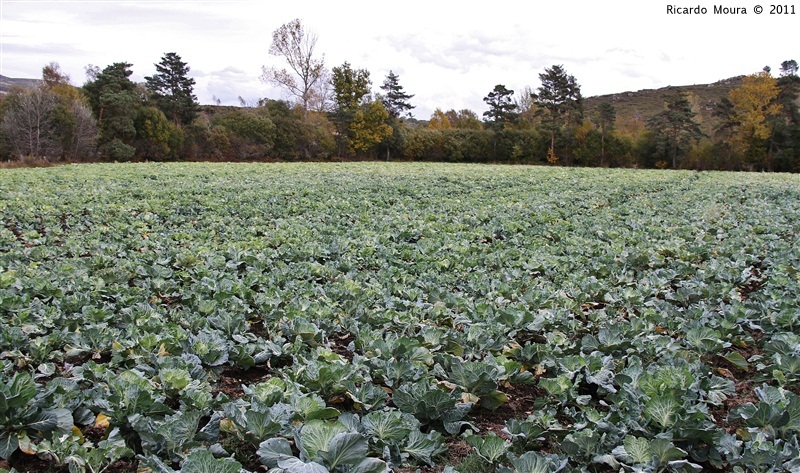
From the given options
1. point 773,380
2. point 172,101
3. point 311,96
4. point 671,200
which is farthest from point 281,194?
point 311,96

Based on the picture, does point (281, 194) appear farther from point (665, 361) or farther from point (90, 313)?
point (665, 361)

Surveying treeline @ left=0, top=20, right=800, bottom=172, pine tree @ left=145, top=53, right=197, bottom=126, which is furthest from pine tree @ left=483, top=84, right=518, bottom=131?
pine tree @ left=145, top=53, right=197, bottom=126

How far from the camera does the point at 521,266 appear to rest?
19.9ft

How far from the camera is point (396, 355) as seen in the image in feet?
10.8

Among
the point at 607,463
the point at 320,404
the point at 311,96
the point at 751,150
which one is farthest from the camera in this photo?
the point at 311,96

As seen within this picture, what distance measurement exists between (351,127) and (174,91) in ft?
55.6

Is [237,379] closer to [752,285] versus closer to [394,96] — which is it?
[752,285]

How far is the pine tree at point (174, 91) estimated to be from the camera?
45531mm

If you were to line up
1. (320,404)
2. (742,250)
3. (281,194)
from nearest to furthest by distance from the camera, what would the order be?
(320,404)
(742,250)
(281,194)

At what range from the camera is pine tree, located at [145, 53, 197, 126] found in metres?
45.5

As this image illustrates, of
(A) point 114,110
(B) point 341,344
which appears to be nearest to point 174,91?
(A) point 114,110

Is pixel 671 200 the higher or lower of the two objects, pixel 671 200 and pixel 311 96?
the lower

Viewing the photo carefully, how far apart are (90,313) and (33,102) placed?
38.5 m

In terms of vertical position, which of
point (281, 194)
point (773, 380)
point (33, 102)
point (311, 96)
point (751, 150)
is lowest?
point (773, 380)
